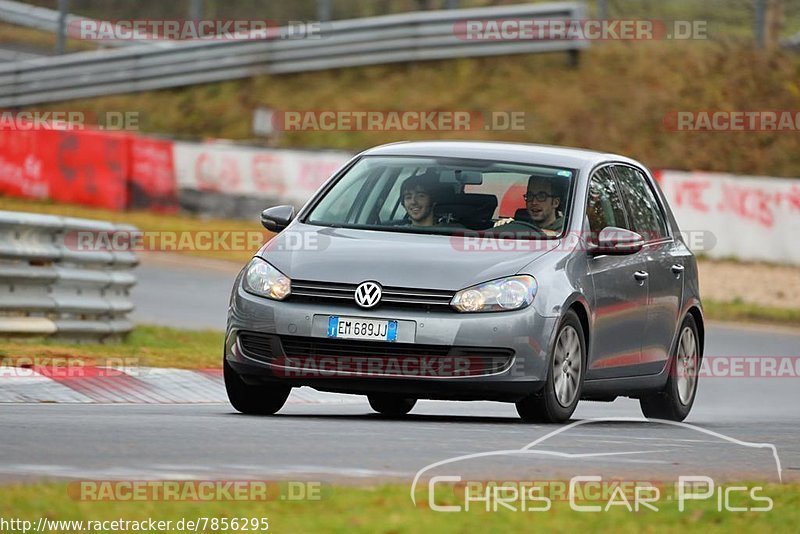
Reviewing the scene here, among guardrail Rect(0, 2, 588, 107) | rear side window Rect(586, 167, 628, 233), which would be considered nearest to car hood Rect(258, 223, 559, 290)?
rear side window Rect(586, 167, 628, 233)

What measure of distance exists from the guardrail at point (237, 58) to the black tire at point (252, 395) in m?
22.5

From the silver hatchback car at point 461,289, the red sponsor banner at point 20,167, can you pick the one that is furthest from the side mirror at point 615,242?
the red sponsor banner at point 20,167

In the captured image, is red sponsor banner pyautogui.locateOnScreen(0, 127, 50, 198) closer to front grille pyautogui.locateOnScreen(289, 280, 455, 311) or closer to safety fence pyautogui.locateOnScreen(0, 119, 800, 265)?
safety fence pyautogui.locateOnScreen(0, 119, 800, 265)

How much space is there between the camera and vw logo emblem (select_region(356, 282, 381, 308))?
953 cm

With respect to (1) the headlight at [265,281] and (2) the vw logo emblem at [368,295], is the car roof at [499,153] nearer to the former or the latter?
(1) the headlight at [265,281]

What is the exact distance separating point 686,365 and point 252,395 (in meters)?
3.35

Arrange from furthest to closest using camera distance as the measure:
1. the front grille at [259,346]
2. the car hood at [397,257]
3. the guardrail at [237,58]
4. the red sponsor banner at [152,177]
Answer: the guardrail at [237,58] → the red sponsor banner at [152,177] → the front grille at [259,346] → the car hood at [397,257]

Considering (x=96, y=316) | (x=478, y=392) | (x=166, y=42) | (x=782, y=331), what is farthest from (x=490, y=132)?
(x=478, y=392)

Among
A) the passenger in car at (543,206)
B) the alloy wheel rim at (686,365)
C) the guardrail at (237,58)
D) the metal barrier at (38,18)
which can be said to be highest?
the metal barrier at (38,18)

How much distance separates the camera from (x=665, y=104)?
31.1 m

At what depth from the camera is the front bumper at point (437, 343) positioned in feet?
31.1

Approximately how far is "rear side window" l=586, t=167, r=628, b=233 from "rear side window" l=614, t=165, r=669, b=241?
0.66 ft

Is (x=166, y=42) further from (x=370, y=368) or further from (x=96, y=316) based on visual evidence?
(x=370, y=368)

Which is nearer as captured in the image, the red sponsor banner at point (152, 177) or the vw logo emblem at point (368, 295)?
the vw logo emblem at point (368, 295)
